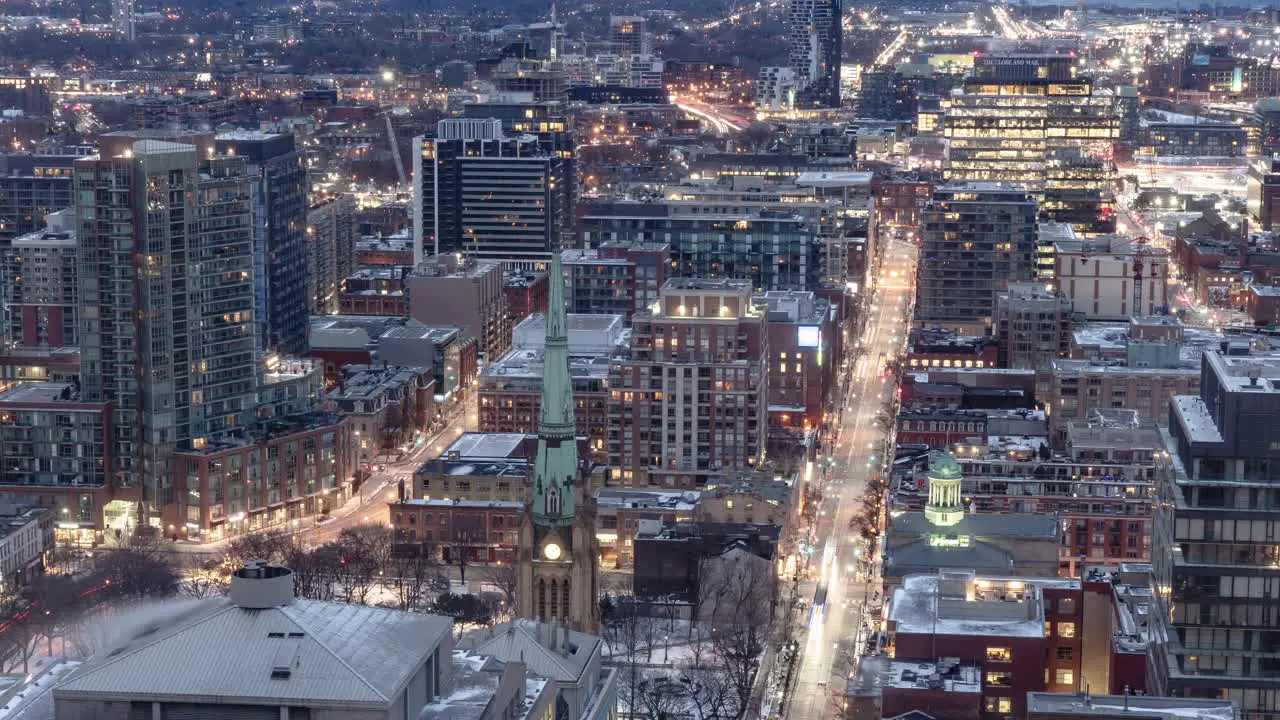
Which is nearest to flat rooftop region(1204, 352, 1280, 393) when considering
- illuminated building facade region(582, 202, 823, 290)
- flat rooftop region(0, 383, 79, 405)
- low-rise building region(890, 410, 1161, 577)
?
low-rise building region(890, 410, 1161, 577)

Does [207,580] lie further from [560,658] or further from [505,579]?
[560,658]

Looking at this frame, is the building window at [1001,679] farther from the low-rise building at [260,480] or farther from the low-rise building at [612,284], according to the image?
the low-rise building at [612,284]

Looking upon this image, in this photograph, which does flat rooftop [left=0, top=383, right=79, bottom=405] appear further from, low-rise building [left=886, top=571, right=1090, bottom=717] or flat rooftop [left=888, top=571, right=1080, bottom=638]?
flat rooftop [left=888, top=571, right=1080, bottom=638]

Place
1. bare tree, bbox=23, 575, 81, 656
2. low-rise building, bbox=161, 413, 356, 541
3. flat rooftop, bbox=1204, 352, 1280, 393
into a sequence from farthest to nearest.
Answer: low-rise building, bbox=161, 413, 356, 541, bare tree, bbox=23, 575, 81, 656, flat rooftop, bbox=1204, 352, 1280, 393

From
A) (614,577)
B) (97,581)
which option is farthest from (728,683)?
(97,581)

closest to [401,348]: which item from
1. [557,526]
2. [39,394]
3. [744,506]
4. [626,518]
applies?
[39,394]

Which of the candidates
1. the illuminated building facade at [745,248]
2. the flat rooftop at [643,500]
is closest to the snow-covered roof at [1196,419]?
the flat rooftop at [643,500]
